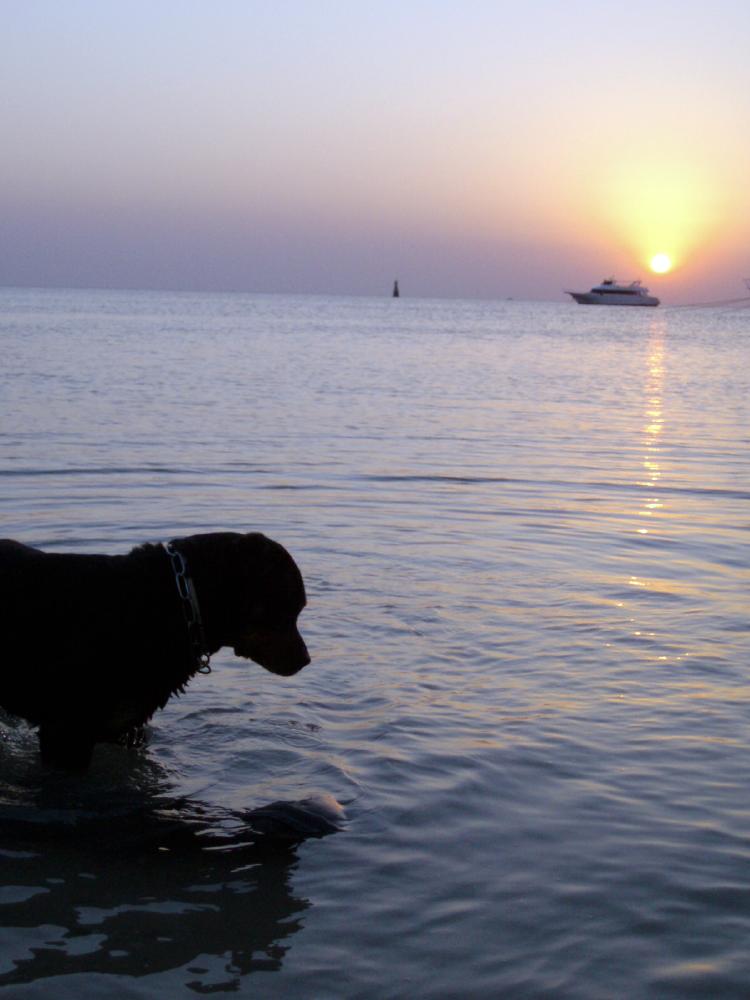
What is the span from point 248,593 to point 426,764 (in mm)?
1159

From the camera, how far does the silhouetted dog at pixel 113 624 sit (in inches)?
201

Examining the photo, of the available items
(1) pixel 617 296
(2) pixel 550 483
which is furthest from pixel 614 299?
(2) pixel 550 483

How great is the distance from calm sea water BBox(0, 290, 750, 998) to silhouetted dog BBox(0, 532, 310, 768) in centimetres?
15

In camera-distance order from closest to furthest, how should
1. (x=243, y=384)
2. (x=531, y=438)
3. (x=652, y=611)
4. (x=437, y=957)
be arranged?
(x=437, y=957)
(x=652, y=611)
(x=531, y=438)
(x=243, y=384)

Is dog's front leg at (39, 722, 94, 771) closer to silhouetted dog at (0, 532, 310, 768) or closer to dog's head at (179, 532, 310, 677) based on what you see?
silhouetted dog at (0, 532, 310, 768)

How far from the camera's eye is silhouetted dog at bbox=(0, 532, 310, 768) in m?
5.10

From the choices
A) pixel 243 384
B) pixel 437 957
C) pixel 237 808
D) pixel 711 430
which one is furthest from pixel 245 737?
pixel 243 384

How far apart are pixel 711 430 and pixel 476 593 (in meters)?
11.7

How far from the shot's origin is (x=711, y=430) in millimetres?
19156

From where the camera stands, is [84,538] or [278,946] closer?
[278,946]

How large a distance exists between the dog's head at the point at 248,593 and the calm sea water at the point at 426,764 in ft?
1.94

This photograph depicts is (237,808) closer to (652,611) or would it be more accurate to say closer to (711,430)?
(652,611)

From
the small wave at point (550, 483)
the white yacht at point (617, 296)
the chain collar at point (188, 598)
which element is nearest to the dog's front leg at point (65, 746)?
the chain collar at point (188, 598)

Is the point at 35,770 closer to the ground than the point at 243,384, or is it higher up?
closer to the ground
